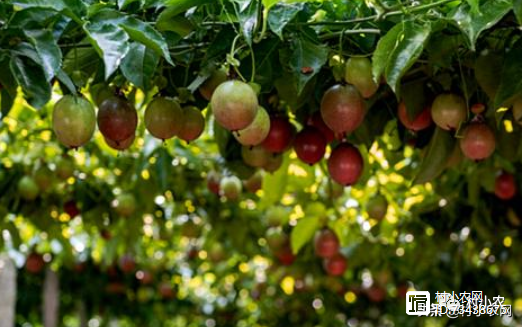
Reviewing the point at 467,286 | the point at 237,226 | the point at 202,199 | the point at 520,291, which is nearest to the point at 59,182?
the point at 202,199

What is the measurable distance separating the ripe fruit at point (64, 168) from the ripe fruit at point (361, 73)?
1.60 m

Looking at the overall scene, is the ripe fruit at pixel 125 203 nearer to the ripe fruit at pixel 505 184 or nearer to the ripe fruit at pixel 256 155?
the ripe fruit at pixel 256 155

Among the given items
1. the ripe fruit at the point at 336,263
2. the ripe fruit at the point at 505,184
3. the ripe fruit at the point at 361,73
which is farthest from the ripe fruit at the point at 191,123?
the ripe fruit at the point at 336,263

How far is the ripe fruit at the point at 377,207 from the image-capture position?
2.75 metres

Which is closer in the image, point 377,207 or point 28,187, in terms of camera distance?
point 377,207

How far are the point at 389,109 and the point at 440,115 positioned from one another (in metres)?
0.31

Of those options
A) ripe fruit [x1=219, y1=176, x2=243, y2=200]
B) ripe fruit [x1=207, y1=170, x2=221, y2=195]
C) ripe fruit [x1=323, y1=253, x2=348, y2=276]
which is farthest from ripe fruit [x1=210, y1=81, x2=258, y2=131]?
ripe fruit [x1=323, y1=253, x2=348, y2=276]

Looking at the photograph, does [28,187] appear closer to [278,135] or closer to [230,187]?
[230,187]

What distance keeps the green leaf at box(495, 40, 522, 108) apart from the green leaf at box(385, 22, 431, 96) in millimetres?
184

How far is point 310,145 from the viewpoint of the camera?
182cm

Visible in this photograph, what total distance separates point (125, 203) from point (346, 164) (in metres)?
1.50

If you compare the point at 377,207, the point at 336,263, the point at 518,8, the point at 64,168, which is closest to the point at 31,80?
the point at 518,8

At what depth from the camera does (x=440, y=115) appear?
1.61m

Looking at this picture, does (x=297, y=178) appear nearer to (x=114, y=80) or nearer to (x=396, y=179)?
(x=396, y=179)
